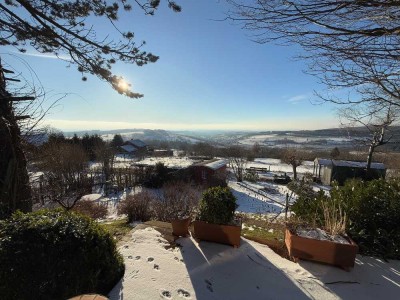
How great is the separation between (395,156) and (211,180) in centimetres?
2422

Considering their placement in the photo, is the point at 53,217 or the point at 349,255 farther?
the point at 349,255

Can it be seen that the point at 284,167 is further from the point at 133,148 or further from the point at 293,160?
the point at 133,148

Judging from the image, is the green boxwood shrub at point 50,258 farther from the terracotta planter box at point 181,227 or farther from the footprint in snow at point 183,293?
the terracotta planter box at point 181,227

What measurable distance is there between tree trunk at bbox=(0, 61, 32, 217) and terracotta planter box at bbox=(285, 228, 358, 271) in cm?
534

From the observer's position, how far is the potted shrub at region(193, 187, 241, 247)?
14.2ft

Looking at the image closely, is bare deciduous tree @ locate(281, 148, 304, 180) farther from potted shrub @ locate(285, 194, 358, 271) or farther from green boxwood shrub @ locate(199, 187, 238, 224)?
green boxwood shrub @ locate(199, 187, 238, 224)

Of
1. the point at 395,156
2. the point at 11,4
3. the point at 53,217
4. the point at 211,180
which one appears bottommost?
the point at 211,180

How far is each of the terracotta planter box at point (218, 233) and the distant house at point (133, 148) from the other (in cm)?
4544

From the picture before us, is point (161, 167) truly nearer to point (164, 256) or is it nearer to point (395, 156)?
point (164, 256)

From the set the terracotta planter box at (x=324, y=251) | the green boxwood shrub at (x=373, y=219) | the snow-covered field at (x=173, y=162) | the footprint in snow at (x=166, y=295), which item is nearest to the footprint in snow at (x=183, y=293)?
the footprint in snow at (x=166, y=295)

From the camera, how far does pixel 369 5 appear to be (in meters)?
2.66

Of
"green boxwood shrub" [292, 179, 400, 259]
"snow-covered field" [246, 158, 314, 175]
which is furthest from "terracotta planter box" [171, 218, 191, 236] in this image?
"snow-covered field" [246, 158, 314, 175]

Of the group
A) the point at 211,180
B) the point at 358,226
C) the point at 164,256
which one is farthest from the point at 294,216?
the point at 211,180

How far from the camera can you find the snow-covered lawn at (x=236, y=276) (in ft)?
10.0
